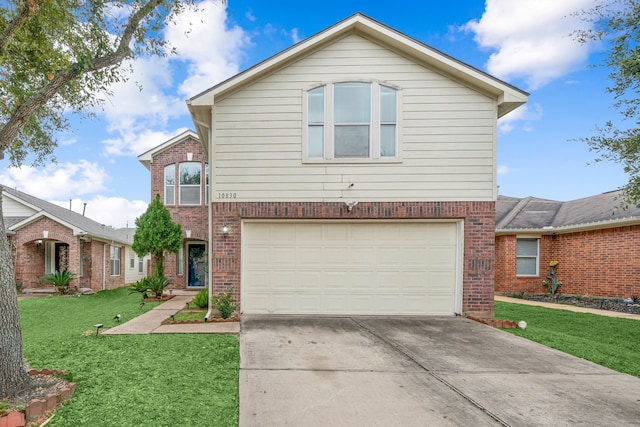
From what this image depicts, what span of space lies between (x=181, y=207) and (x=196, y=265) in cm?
276

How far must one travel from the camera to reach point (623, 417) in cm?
336

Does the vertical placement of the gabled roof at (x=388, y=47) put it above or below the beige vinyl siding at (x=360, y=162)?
above

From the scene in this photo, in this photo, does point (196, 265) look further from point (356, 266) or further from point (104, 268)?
point (356, 266)

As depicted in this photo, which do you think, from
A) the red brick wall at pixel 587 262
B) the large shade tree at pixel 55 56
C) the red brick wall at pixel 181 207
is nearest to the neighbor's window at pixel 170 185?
the red brick wall at pixel 181 207

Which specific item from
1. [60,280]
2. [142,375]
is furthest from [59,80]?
[60,280]

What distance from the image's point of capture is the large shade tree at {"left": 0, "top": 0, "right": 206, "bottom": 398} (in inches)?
154

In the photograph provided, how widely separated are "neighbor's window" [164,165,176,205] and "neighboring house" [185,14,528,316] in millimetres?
8198

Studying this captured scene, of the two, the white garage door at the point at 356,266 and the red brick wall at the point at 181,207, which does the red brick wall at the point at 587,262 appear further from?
the red brick wall at the point at 181,207

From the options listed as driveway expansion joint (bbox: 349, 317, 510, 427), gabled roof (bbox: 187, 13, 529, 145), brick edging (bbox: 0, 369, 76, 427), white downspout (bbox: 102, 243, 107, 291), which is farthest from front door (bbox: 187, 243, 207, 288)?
brick edging (bbox: 0, 369, 76, 427)

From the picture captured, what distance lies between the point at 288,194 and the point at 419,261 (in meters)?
3.44

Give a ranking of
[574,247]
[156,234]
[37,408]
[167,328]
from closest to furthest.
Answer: [37,408]
[167,328]
[156,234]
[574,247]

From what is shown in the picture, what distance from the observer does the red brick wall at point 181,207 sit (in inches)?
590

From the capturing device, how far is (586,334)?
282 inches

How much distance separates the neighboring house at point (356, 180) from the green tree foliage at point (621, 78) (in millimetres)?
1689
